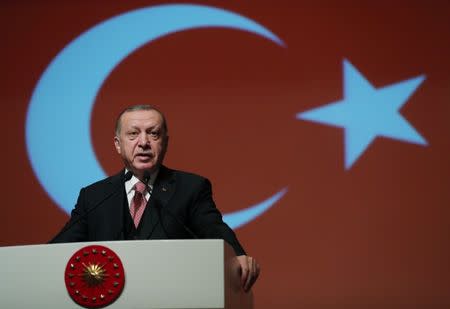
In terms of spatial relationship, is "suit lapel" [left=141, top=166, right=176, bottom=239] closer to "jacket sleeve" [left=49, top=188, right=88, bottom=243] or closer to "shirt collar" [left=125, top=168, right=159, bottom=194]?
"shirt collar" [left=125, top=168, right=159, bottom=194]

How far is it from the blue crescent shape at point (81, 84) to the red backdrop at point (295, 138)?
45 millimetres

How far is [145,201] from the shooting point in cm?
235

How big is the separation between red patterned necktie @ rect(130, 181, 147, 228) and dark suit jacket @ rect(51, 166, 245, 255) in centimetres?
3

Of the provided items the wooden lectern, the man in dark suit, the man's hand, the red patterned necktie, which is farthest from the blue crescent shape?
the wooden lectern

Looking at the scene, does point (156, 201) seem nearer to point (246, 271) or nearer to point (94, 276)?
point (246, 271)

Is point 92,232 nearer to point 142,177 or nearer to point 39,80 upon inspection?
point 142,177

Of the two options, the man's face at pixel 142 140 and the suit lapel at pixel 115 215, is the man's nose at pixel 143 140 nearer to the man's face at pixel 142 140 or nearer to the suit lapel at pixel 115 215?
the man's face at pixel 142 140

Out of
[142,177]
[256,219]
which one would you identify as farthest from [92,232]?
[256,219]

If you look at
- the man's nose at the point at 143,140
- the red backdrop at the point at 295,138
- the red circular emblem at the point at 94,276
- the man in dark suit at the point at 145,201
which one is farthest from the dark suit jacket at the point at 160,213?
the red backdrop at the point at 295,138

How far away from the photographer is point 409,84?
3.31m

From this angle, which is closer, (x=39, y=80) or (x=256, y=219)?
(x=256, y=219)

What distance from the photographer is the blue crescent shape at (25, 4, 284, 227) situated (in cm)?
350

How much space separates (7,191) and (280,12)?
66.0 inches

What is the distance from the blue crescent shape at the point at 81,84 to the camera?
11.5ft
